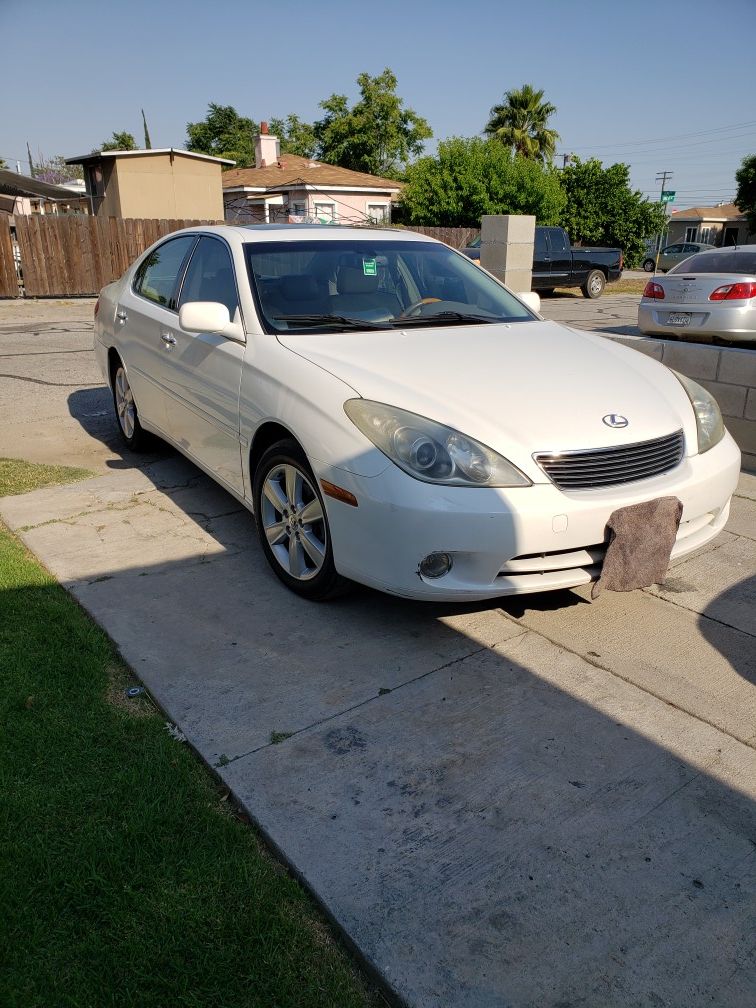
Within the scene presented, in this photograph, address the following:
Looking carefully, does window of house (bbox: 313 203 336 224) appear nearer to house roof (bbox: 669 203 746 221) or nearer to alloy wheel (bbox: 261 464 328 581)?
alloy wheel (bbox: 261 464 328 581)

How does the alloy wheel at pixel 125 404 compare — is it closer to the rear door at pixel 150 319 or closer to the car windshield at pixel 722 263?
the rear door at pixel 150 319

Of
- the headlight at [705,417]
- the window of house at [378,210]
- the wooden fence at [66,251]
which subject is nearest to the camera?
the headlight at [705,417]

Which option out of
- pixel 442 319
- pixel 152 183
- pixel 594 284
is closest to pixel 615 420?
pixel 442 319

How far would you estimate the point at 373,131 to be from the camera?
178ft

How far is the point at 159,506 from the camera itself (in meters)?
5.04

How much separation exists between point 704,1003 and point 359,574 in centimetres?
187

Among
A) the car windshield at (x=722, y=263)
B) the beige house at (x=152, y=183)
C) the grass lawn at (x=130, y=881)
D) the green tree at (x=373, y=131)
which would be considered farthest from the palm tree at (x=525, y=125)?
the grass lawn at (x=130, y=881)

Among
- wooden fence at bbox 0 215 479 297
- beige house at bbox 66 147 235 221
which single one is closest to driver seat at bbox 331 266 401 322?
wooden fence at bbox 0 215 479 297

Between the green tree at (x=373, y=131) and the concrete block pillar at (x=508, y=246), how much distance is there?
156 ft

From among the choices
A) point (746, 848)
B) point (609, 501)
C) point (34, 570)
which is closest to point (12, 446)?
point (34, 570)

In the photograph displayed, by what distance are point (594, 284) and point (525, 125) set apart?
34720 mm

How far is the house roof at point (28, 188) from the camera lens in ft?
94.2

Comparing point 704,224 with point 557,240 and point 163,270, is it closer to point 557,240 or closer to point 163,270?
point 557,240

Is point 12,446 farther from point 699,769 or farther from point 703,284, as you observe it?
point 703,284
